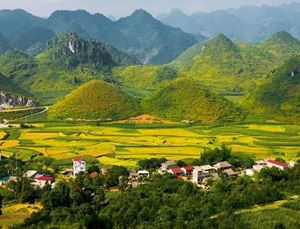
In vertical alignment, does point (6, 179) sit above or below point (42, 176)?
below

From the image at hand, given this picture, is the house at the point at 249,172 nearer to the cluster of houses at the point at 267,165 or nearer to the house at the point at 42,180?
the cluster of houses at the point at 267,165

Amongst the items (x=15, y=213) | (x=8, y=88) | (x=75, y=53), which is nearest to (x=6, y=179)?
(x=15, y=213)

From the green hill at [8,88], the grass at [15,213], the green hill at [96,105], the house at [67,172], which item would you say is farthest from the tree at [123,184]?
the green hill at [8,88]

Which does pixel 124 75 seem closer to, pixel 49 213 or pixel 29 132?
pixel 29 132

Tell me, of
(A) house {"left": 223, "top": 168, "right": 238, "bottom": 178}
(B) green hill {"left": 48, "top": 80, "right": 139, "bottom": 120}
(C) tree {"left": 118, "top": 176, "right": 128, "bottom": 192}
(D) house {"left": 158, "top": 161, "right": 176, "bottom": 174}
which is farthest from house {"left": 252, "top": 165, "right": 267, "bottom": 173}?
(B) green hill {"left": 48, "top": 80, "right": 139, "bottom": 120}

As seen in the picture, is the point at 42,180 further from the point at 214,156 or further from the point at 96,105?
the point at 96,105
